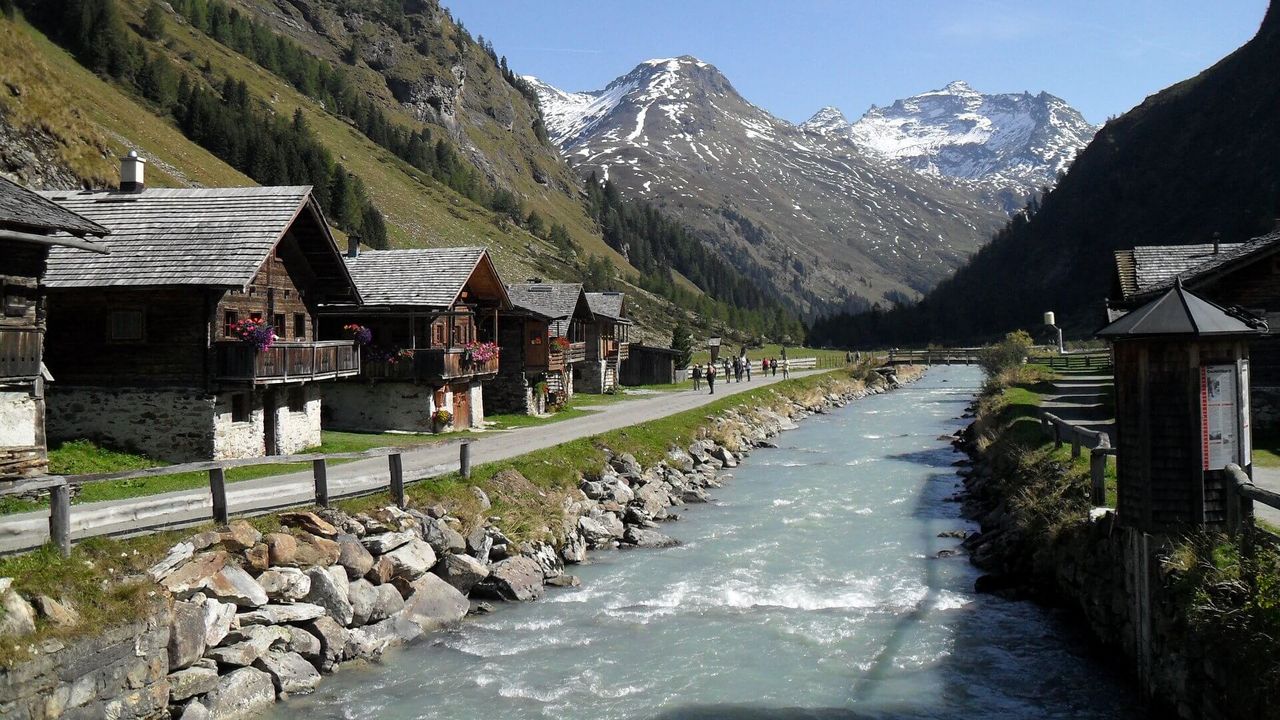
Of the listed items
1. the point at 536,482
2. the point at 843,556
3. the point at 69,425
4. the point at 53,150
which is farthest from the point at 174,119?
the point at 843,556

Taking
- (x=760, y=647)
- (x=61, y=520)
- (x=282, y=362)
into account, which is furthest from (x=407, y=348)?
(x=760, y=647)

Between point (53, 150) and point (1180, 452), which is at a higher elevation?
point (53, 150)

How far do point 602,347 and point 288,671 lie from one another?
187ft

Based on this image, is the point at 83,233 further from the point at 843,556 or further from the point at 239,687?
the point at 843,556

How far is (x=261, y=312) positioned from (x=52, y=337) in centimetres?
607

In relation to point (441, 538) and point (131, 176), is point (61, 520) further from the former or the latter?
point (131, 176)

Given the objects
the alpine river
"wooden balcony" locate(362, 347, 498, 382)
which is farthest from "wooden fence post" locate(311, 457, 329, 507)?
"wooden balcony" locate(362, 347, 498, 382)

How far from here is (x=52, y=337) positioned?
28578 mm

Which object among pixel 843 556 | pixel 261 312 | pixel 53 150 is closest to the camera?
pixel 843 556

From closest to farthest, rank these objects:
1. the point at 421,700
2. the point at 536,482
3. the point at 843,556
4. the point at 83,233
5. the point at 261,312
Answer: the point at 421,700, the point at 83,233, the point at 843,556, the point at 536,482, the point at 261,312

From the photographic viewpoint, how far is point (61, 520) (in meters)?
14.2

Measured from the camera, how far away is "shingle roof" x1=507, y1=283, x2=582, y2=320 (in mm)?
59803

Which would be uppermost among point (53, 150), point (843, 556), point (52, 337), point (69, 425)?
point (53, 150)

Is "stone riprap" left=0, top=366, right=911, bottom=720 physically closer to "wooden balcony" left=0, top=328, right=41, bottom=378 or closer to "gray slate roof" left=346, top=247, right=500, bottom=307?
"wooden balcony" left=0, top=328, right=41, bottom=378
